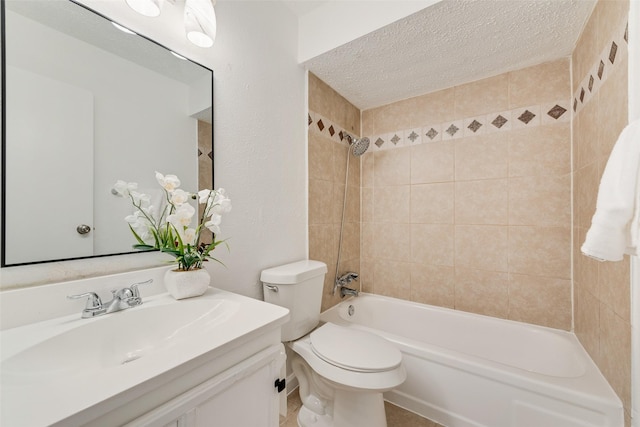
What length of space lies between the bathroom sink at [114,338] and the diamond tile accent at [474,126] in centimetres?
189

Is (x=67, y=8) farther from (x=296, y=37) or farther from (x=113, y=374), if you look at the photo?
(x=296, y=37)

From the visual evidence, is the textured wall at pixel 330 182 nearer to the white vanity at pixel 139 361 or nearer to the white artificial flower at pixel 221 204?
the white artificial flower at pixel 221 204

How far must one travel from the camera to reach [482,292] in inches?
68.3

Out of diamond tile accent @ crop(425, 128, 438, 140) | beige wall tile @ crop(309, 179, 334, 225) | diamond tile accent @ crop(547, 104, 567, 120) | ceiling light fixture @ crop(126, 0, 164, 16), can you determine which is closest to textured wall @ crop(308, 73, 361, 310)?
beige wall tile @ crop(309, 179, 334, 225)

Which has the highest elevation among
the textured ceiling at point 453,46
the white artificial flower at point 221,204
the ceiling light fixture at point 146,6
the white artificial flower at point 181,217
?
the textured ceiling at point 453,46

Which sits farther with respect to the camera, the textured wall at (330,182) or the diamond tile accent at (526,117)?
the textured wall at (330,182)

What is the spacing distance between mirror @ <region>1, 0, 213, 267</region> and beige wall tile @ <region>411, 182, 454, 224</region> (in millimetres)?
1649

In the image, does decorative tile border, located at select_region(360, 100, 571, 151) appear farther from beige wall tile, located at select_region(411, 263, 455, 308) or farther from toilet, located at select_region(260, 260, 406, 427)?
toilet, located at select_region(260, 260, 406, 427)

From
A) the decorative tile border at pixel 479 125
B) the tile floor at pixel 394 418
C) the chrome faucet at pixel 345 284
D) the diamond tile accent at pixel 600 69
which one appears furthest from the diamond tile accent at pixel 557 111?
the tile floor at pixel 394 418

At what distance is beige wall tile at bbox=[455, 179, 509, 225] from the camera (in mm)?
1677

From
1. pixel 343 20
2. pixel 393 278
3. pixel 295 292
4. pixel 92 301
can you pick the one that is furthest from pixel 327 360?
pixel 343 20

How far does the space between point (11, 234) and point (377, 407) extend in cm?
146

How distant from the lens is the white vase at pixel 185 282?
893 mm

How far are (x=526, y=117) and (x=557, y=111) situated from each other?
15cm
